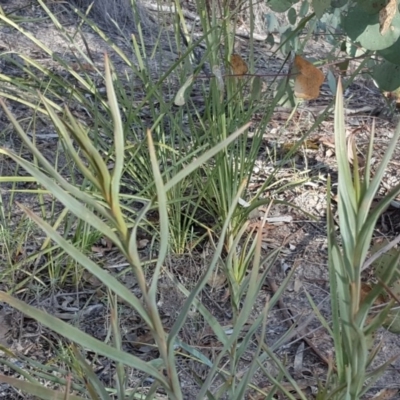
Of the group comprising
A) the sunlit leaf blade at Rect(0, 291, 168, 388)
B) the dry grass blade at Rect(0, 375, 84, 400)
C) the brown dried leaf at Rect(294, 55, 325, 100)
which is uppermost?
the brown dried leaf at Rect(294, 55, 325, 100)

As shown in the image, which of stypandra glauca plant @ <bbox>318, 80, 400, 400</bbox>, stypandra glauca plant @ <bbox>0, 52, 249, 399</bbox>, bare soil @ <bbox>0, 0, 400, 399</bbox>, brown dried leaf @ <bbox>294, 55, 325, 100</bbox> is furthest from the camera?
bare soil @ <bbox>0, 0, 400, 399</bbox>

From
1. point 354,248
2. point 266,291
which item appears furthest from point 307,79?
point 354,248

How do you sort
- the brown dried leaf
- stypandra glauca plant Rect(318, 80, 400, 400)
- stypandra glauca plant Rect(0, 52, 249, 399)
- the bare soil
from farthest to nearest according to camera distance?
the bare soil < the brown dried leaf < stypandra glauca plant Rect(318, 80, 400, 400) < stypandra glauca plant Rect(0, 52, 249, 399)

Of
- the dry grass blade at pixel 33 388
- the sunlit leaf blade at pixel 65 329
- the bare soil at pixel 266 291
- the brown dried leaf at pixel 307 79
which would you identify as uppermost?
the brown dried leaf at pixel 307 79

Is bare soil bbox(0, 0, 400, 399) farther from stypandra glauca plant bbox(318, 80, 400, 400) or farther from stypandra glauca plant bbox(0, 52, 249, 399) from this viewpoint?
stypandra glauca plant bbox(0, 52, 249, 399)

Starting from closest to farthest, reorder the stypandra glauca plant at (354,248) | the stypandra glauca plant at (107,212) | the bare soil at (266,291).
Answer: the stypandra glauca plant at (107,212), the stypandra glauca plant at (354,248), the bare soil at (266,291)

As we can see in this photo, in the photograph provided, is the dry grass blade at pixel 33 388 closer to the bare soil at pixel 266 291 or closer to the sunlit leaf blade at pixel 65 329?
the sunlit leaf blade at pixel 65 329

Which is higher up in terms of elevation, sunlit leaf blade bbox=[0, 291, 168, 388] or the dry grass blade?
sunlit leaf blade bbox=[0, 291, 168, 388]

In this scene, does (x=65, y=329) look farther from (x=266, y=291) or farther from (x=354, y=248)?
(x=266, y=291)

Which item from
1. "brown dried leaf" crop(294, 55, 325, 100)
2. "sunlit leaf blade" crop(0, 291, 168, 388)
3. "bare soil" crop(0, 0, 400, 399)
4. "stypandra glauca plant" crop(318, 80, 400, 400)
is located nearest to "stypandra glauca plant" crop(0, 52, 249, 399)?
"sunlit leaf blade" crop(0, 291, 168, 388)

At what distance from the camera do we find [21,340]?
1555mm

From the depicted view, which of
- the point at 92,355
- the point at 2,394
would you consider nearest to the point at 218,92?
the point at 92,355

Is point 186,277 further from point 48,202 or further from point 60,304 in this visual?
point 48,202

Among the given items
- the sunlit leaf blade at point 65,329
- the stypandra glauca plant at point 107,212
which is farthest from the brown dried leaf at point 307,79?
the sunlit leaf blade at point 65,329
